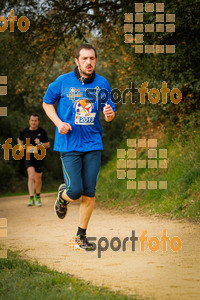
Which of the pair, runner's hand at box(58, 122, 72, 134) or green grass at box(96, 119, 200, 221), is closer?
runner's hand at box(58, 122, 72, 134)

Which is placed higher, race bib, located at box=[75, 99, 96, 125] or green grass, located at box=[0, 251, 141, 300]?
race bib, located at box=[75, 99, 96, 125]

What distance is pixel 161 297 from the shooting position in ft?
12.9

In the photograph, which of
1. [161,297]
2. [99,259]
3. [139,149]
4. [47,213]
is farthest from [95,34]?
[161,297]

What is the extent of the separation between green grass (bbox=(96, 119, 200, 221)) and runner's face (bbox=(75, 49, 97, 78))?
139 inches

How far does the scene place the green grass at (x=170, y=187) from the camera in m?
9.11

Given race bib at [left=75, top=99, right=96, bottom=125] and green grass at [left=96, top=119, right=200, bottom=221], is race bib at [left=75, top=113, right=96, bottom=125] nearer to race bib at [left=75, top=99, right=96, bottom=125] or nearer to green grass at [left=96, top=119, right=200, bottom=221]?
race bib at [left=75, top=99, right=96, bottom=125]

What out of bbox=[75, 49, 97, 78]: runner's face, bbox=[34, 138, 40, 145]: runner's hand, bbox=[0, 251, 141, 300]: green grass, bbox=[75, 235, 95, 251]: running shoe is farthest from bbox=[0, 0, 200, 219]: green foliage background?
bbox=[0, 251, 141, 300]: green grass

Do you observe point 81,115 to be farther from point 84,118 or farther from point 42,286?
point 42,286

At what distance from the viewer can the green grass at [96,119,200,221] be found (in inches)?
359

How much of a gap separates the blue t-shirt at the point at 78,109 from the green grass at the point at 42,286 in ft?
5.09

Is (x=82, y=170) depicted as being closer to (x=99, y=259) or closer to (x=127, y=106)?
(x=99, y=259)

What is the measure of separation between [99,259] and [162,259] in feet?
2.27

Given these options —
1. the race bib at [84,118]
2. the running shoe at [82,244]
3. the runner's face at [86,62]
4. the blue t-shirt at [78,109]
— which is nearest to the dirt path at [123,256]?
the running shoe at [82,244]

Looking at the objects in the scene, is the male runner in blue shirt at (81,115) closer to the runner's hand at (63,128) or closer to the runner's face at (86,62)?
the runner's face at (86,62)
